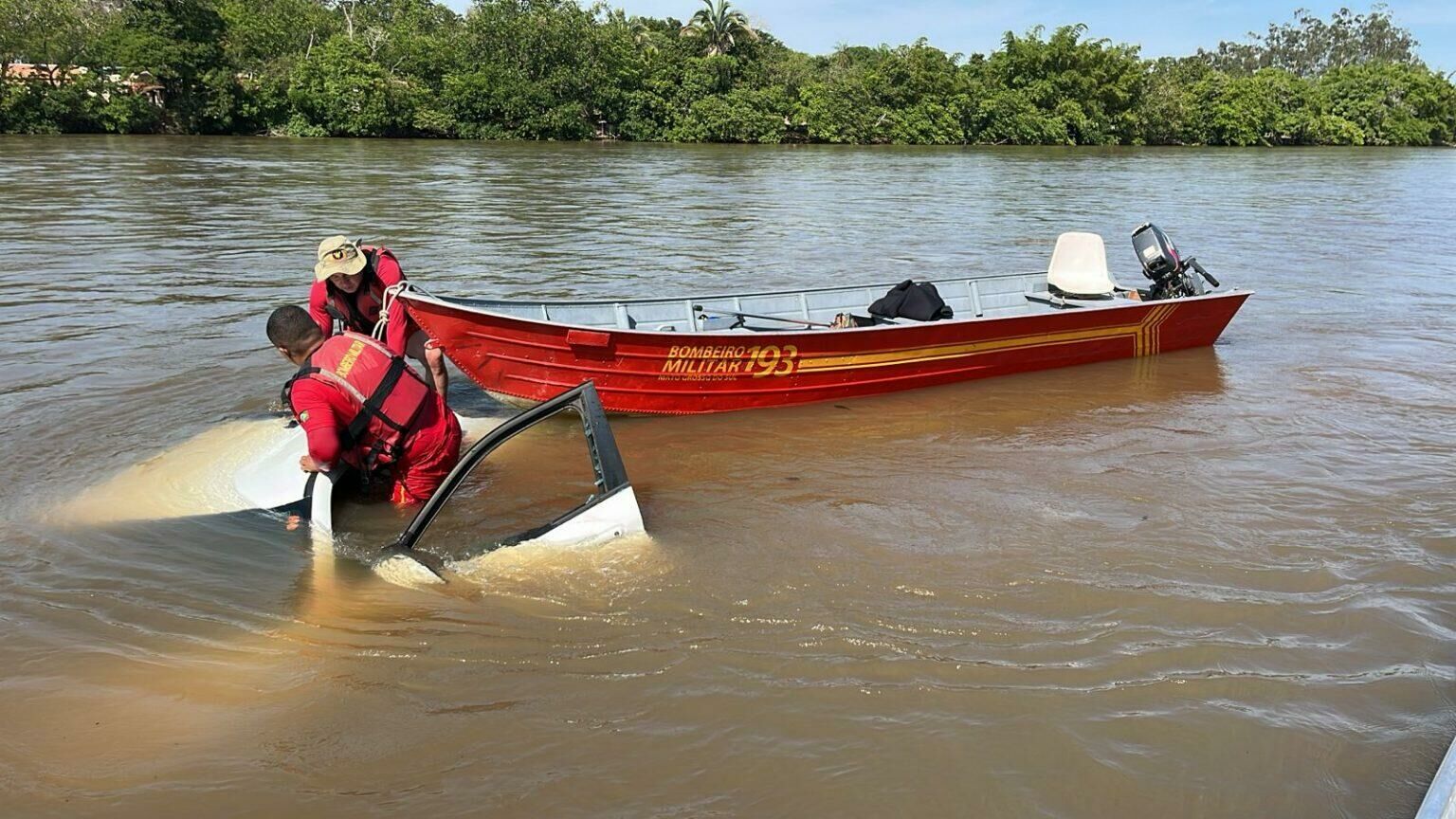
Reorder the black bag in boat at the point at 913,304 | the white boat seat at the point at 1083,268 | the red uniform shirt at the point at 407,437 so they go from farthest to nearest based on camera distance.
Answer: the white boat seat at the point at 1083,268
the black bag in boat at the point at 913,304
the red uniform shirt at the point at 407,437

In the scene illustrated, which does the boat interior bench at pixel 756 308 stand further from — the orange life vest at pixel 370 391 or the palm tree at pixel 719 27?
the palm tree at pixel 719 27

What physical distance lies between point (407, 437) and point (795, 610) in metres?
2.18

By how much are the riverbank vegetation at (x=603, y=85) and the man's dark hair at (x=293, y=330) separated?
43.5m

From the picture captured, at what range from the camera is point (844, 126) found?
53.3m

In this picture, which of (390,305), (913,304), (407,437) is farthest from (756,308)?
(407,437)

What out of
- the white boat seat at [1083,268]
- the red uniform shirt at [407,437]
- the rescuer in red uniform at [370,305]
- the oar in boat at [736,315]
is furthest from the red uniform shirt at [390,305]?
the white boat seat at [1083,268]

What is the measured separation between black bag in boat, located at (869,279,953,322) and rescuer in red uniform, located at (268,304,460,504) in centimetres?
441

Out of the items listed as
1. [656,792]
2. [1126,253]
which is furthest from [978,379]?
[1126,253]

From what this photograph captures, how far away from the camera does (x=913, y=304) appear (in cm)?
872

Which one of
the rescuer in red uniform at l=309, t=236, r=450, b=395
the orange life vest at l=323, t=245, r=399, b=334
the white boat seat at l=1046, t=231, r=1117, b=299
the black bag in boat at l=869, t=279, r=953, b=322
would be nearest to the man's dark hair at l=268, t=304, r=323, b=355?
the rescuer in red uniform at l=309, t=236, r=450, b=395

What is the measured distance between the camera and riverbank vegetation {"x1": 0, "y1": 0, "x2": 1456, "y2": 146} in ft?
140

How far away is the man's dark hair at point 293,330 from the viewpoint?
15.7 feet

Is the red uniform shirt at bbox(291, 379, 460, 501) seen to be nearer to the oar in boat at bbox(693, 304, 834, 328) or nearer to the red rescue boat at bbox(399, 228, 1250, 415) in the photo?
the red rescue boat at bbox(399, 228, 1250, 415)

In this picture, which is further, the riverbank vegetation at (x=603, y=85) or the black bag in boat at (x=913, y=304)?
the riverbank vegetation at (x=603, y=85)
